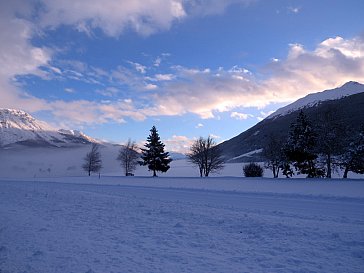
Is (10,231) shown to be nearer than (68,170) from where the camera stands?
Yes

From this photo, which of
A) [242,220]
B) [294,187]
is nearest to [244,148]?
[294,187]

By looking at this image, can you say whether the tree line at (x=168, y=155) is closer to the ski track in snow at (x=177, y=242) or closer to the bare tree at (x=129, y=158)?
the bare tree at (x=129, y=158)

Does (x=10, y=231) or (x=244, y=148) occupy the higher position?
(x=244, y=148)

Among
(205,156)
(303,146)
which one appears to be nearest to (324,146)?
(303,146)

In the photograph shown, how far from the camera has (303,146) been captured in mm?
38406

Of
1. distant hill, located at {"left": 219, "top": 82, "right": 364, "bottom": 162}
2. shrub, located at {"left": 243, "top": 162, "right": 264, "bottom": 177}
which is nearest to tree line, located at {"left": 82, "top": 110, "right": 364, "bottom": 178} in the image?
shrub, located at {"left": 243, "top": 162, "right": 264, "bottom": 177}

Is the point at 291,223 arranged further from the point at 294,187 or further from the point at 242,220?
the point at 294,187

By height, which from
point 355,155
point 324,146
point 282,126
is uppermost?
point 282,126

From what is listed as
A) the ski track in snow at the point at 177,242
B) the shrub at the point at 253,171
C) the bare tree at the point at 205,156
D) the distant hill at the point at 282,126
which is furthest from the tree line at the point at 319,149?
the ski track in snow at the point at 177,242

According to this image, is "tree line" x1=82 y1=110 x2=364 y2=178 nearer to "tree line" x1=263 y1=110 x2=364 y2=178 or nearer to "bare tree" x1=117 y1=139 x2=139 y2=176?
"tree line" x1=263 y1=110 x2=364 y2=178

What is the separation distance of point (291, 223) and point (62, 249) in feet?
25.0

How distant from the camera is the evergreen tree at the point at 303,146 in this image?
3822 cm

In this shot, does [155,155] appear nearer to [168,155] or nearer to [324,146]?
[168,155]

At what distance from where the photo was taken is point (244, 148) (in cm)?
13312
